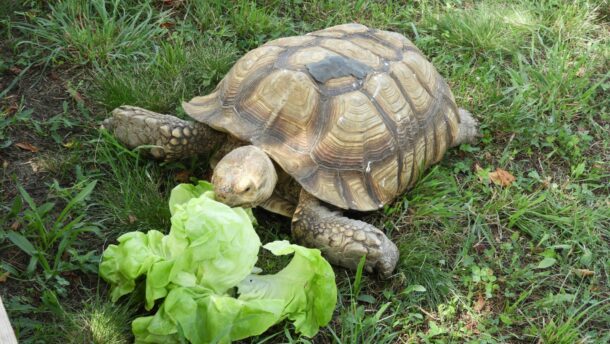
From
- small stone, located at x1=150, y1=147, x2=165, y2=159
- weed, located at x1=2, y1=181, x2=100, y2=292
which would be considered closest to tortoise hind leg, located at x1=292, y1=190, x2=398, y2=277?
small stone, located at x1=150, y1=147, x2=165, y2=159

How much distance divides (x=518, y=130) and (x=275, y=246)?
6.77 ft

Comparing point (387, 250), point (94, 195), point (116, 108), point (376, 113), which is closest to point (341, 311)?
point (387, 250)

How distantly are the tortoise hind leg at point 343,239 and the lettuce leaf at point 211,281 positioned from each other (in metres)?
0.32

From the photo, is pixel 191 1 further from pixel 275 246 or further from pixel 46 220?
pixel 275 246

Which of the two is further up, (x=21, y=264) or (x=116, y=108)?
(x=116, y=108)

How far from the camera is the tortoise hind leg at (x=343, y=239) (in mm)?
3225

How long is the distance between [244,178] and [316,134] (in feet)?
1.59

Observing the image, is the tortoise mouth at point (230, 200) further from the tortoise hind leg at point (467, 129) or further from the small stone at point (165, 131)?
the tortoise hind leg at point (467, 129)

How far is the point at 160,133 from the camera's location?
3.54m

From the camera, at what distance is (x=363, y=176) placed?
3.42 m

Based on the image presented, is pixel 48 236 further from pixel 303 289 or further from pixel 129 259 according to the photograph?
pixel 303 289

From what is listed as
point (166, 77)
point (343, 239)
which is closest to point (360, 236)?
point (343, 239)

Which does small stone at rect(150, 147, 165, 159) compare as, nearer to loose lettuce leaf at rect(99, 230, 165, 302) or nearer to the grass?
the grass

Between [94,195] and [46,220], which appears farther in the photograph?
[94,195]
